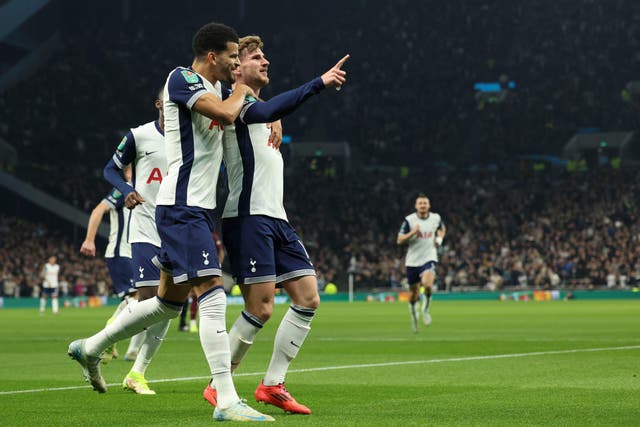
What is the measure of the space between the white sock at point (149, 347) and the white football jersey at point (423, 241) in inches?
521

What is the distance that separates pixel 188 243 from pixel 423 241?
16.0 m

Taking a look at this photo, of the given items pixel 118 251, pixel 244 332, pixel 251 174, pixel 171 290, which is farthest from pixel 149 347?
pixel 118 251

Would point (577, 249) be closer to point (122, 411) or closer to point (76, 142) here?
point (76, 142)

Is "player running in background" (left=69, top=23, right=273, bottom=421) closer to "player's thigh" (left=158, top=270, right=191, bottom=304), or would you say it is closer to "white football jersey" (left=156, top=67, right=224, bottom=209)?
"white football jersey" (left=156, top=67, right=224, bottom=209)

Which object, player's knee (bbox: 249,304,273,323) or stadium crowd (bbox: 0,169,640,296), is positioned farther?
stadium crowd (bbox: 0,169,640,296)

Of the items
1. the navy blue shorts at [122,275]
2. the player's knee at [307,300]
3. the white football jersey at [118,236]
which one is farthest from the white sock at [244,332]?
the white football jersey at [118,236]

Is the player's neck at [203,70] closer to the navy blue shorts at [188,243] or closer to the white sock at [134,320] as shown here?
the navy blue shorts at [188,243]

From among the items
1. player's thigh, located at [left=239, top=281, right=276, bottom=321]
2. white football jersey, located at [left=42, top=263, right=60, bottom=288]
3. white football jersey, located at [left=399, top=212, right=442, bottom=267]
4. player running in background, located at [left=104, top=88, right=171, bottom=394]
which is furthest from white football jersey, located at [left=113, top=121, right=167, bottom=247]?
white football jersey, located at [left=42, top=263, right=60, bottom=288]

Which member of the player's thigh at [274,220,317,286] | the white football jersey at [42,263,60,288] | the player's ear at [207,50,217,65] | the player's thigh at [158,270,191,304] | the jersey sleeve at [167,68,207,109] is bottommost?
the white football jersey at [42,263,60,288]

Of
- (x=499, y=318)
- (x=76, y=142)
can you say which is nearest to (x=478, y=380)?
(x=499, y=318)

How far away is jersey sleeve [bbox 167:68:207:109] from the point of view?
7.37 m

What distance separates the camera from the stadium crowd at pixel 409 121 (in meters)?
51.9

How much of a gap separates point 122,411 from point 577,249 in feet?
141

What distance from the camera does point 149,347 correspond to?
9.95 meters
